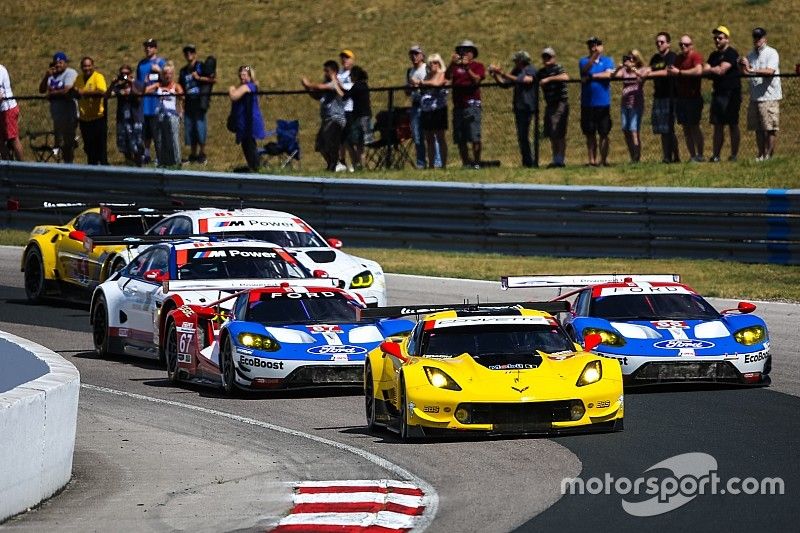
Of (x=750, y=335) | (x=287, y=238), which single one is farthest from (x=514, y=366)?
(x=287, y=238)

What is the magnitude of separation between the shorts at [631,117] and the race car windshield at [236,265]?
28.8ft

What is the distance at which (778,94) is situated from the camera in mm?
Answer: 24219

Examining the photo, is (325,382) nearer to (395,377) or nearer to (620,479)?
(395,377)

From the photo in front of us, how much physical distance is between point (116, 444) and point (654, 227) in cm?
1250

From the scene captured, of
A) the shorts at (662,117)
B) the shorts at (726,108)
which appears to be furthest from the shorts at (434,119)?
the shorts at (726,108)

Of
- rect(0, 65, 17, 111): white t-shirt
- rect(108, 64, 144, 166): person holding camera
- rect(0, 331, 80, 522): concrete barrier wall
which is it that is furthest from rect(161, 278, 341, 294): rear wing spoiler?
rect(0, 65, 17, 111): white t-shirt

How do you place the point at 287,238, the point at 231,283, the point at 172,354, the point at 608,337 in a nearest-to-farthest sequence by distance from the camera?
the point at 608,337, the point at 172,354, the point at 231,283, the point at 287,238

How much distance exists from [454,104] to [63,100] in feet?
25.1

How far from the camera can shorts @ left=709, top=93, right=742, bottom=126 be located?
24578 millimetres

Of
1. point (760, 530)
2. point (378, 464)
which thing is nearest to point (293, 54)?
point (378, 464)

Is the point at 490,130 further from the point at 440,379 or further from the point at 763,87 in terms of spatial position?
the point at 440,379

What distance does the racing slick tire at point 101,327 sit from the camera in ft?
58.4

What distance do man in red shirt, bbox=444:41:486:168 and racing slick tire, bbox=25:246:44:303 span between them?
24.5ft

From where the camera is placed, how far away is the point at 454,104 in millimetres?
26797
